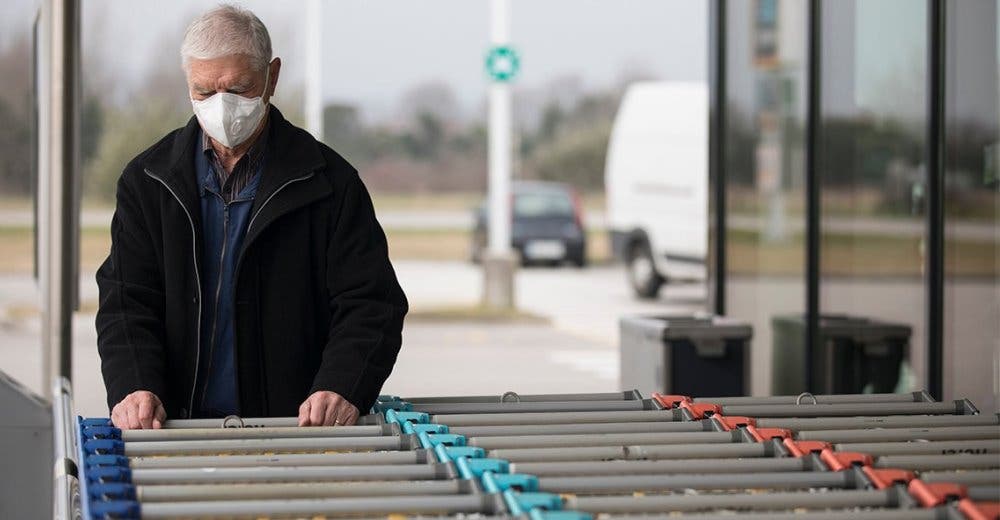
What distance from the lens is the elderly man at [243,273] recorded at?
4.08m

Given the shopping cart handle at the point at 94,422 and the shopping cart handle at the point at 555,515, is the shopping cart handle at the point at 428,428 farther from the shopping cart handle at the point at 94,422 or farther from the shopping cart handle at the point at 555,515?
the shopping cart handle at the point at 555,515

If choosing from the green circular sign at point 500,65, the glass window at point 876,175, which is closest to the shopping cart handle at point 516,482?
the glass window at point 876,175

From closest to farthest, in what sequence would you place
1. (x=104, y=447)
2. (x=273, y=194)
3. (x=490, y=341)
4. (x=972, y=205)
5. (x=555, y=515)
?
(x=555, y=515) < (x=104, y=447) < (x=273, y=194) < (x=972, y=205) < (x=490, y=341)

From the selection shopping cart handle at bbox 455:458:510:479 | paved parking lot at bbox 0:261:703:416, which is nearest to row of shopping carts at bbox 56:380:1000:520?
shopping cart handle at bbox 455:458:510:479

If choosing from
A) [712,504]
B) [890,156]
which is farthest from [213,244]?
[890,156]

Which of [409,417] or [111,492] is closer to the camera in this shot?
[111,492]

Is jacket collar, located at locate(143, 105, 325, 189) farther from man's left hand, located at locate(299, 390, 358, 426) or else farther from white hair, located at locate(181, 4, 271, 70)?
man's left hand, located at locate(299, 390, 358, 426)

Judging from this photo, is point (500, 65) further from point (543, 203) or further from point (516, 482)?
point (516, 482)

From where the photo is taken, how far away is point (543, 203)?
29.8 meters

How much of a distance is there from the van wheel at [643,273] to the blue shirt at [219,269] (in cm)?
2114

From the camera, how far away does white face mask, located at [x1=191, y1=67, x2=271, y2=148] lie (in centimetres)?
397

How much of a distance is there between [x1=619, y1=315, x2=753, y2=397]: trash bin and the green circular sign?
13039 mm

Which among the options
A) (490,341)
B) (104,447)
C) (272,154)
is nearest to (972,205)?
(272,154)

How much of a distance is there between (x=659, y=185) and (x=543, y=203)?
198 inches
